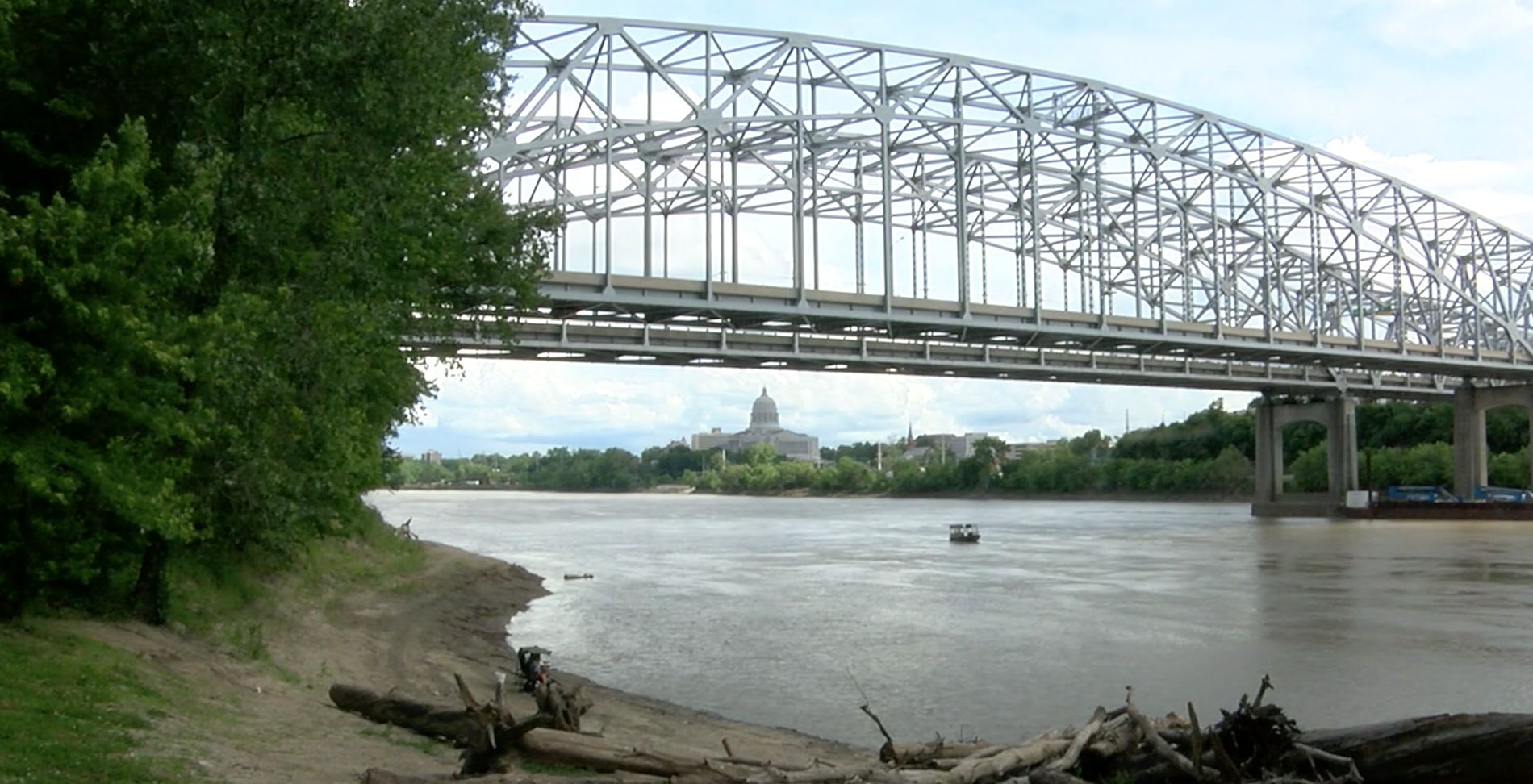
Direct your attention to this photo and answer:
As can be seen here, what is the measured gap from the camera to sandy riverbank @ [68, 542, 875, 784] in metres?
9.09

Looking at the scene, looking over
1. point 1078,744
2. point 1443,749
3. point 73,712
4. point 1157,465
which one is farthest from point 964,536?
point 1157,465

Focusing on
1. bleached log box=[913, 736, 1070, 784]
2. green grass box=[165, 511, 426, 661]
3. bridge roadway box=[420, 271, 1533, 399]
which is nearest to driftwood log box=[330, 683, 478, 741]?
green grass box=[165, 511, 426, 661]

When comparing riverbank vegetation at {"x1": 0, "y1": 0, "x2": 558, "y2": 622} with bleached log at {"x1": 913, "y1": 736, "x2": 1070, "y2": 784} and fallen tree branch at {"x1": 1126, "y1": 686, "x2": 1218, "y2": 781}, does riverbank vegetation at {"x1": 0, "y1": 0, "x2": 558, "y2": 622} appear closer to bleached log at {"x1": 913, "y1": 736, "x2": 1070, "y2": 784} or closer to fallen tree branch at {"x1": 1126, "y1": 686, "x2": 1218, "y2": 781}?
bleached log at {"x1": 913, "y1": 736, "x2": 1070, "y2": 784}

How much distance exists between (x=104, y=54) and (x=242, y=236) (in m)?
1.98

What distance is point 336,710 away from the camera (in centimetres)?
1180

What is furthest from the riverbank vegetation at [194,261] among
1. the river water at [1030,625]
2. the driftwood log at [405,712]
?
the river water at [1030,625]

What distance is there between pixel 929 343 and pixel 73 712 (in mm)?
50119

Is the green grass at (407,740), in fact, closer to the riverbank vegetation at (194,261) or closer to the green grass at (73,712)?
the green grass at (73,712)

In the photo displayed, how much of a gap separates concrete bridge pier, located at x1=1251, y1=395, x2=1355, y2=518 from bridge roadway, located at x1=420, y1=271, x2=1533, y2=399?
6.22 feet

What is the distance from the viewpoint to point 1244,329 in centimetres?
6525

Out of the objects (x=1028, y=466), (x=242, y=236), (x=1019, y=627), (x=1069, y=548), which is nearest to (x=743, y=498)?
(x=1028, y=466)

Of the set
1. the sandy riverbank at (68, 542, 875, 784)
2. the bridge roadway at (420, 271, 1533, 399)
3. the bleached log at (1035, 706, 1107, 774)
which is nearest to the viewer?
the bleached log at (1035, 706, 1107, 774)

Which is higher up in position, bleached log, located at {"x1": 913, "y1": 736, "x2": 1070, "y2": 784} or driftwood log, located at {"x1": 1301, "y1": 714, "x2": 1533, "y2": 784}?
driftwood log, located at {"x1": 1301, "y1": 714, "x2": 1533, "y2": 784}

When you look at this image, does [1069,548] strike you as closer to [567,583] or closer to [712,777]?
[567,583]
